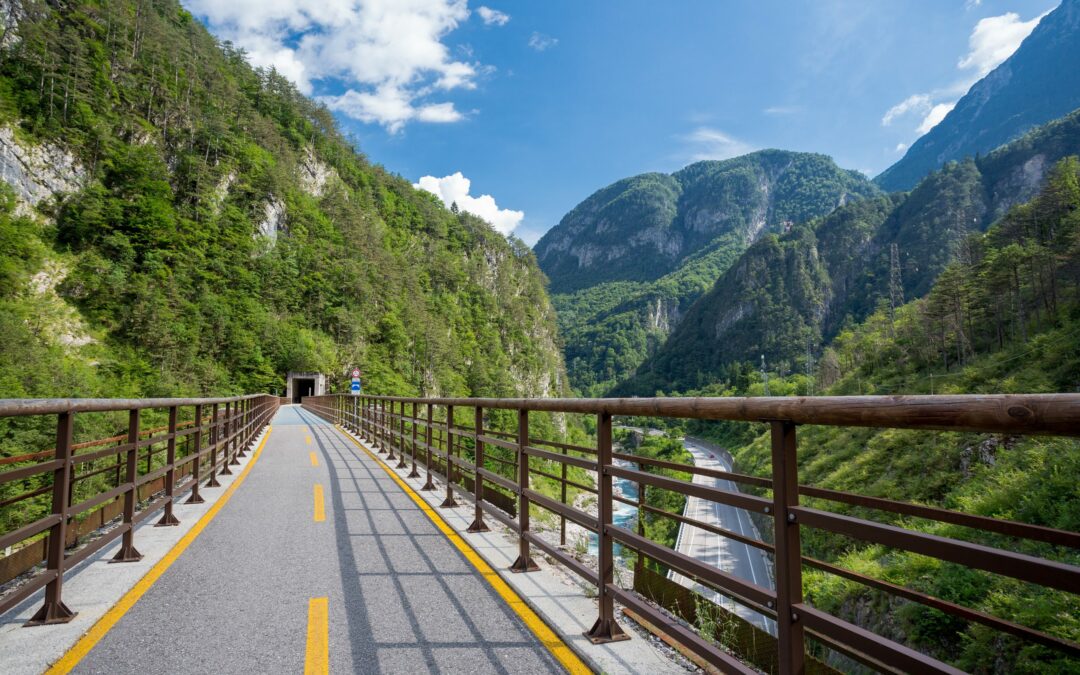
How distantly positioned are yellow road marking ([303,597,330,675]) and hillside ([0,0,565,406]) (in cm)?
4455

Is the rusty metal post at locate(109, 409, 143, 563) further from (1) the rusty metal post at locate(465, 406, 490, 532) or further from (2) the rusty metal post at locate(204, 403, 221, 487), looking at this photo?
(2) the rusty metal post at locate(204, 403, 221, 487)

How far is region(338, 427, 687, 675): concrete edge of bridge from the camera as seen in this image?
3186 millimetres

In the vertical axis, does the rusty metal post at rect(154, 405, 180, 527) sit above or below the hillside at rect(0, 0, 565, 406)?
below

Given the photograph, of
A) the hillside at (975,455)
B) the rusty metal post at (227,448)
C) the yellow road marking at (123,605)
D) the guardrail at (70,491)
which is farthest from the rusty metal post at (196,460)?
the hillside at (975,455)

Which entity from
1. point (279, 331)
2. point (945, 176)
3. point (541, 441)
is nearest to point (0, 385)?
point (279, 331)

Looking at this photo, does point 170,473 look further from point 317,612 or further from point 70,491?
point 317,612

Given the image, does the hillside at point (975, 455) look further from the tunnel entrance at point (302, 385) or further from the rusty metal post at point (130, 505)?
the tunnel entrance at point (302, 385)

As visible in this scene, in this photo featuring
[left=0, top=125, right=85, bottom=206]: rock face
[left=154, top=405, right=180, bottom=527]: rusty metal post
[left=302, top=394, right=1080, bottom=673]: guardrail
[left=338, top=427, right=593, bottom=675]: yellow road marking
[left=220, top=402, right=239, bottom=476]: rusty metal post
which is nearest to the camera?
[left=302, top=394, right=1080, bottom=673]: guardrail

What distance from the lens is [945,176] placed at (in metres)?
177

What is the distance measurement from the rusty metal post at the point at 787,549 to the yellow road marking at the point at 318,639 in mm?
2492

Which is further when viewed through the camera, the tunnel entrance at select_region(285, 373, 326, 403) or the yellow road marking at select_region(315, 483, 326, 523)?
the tunnel entrance at select_region(285, 373, 326, 403)

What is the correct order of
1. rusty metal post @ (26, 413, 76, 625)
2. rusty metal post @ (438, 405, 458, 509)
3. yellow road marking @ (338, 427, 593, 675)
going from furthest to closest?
rusty metal post @ (438, 405, 458, 509) < rusty metal post @ (26, 413, 76, 625) < yellow road marking @ (338, 427, 593, 675)

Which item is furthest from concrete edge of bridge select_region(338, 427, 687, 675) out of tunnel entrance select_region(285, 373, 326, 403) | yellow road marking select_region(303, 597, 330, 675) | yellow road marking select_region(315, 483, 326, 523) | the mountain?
the mountain

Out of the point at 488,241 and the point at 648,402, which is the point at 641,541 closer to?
the point at 648,402
